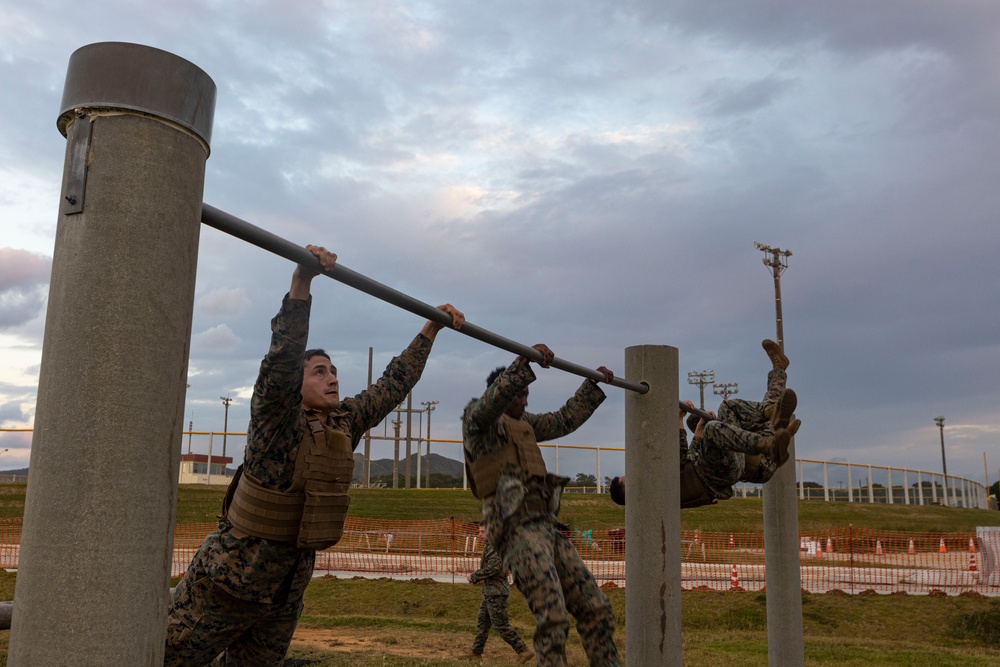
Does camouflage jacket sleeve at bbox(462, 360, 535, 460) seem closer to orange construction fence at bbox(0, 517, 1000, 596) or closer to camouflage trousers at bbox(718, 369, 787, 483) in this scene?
camouflage trousers at bbox(718, 369, 787, 483)

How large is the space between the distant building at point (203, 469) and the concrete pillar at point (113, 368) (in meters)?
48.7

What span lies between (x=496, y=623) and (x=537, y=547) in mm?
4496

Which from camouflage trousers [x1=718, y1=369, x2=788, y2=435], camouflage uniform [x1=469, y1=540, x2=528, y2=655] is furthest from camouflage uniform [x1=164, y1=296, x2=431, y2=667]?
camouflage uniform [x1=469, y1=540, x2=528, y2=655]

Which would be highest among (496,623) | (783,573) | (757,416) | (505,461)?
(757,416)

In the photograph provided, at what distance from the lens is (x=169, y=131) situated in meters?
1.90

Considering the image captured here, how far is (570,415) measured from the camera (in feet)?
17.0

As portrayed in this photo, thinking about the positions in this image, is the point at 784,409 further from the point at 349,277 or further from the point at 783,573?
the point at 349,277

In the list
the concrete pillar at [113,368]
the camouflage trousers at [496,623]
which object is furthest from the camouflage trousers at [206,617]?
the camouflage trousers at [496,623]

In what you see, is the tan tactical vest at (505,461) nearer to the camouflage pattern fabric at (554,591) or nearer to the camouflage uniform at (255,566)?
the camouflage pattern fabric at (554,591)

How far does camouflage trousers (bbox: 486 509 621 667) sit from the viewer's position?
4.35 metres

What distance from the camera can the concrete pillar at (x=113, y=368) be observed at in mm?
1674

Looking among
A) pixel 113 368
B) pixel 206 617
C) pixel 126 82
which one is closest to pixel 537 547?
pixel 206 617

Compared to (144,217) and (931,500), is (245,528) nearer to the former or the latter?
(144,217)

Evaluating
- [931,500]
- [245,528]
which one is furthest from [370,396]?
[931,500]
